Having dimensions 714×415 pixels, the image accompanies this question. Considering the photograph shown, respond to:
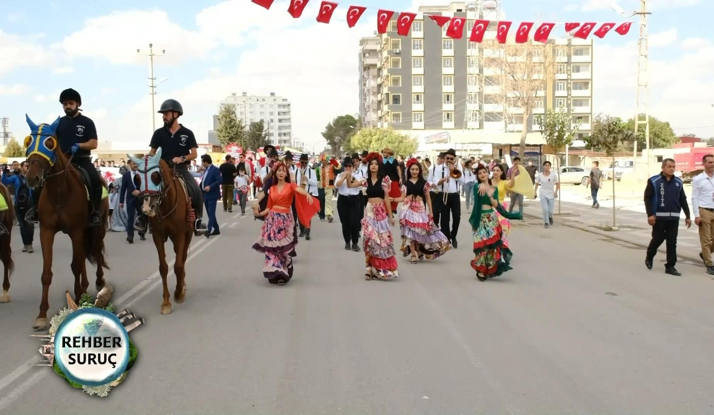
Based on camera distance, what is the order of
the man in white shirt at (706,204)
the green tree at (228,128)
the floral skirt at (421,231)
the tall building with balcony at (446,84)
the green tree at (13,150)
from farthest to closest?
1. the green tree at (13,150)
2. the tall building with balcony at (446,84)
3. the green tree at (228,128)
4. the floral skirt at (421,231)
5. the man in white shirt at (706,204)

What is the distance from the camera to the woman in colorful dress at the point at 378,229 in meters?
11.0

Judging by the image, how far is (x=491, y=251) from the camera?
10.9 metres

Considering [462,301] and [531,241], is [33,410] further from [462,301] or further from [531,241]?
[531,241]

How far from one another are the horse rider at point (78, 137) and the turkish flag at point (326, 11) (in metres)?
8.46

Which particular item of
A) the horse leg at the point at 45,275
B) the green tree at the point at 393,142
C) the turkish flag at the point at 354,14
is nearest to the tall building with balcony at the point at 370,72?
the green tree at the point at 393,142

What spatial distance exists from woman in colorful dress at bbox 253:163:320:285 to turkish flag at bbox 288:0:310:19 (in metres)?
5.63

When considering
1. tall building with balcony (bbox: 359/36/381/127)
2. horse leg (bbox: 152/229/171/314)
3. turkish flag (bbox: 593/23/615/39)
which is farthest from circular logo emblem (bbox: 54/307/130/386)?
tall building with balcony (bbox: 359/36/381/127)

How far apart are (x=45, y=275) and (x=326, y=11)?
10353 millimetres

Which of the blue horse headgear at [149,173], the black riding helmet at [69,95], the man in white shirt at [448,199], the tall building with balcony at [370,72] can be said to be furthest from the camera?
the tall building with balcony at [370,72]

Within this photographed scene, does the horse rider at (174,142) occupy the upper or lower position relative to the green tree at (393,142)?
lower

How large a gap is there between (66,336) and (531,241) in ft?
46.3

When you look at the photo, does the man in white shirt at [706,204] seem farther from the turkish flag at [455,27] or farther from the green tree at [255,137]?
the green tree at [255,137]

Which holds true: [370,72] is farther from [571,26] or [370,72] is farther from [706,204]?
[706,204]

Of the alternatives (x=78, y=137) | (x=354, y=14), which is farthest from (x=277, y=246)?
(x=354, y=14)
